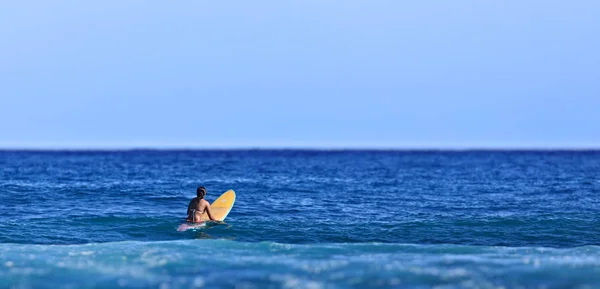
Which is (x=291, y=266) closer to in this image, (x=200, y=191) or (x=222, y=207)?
(x=200, y=191)

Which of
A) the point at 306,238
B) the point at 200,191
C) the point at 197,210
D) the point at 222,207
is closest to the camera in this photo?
the point at 306,238

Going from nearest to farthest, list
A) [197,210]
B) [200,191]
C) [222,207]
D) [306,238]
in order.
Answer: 1. [306,238]
2. [200,191]
3. [197,210]
4. [222,207]

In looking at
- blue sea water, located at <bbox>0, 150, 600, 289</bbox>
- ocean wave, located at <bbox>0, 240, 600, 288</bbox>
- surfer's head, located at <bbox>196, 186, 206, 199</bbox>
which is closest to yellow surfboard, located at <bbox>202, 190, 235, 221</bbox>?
blue sea water, located at <bbox>0, 150, 600, 289</bbox>

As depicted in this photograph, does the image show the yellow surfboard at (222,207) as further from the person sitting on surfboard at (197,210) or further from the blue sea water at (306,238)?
the person sitting on surfboard at (197,210)

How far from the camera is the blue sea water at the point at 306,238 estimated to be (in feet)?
47.4

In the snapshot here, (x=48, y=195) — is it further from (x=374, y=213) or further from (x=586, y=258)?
(x=586, y=258)

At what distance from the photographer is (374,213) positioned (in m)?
29.0

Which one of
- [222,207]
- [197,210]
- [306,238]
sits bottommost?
[306,238]

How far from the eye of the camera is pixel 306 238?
2231 cm

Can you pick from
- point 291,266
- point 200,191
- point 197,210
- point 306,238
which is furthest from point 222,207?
point 291,266

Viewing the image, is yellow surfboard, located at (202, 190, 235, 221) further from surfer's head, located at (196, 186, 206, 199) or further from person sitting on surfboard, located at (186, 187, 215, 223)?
surfer's head, located at (196, 186, 206, 199)

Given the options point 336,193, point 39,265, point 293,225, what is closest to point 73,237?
point 39,265

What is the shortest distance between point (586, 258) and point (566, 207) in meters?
15.4

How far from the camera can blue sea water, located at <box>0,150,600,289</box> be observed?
14.4 m
